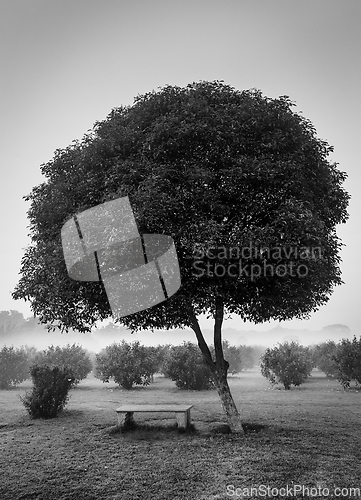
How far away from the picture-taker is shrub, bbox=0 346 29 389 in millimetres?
31500

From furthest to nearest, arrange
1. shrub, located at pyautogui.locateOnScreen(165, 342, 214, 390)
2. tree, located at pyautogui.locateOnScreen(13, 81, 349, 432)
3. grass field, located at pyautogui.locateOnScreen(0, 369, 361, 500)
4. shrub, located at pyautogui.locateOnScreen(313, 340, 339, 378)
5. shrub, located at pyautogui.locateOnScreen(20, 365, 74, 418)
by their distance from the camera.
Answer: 1. shrub, located at pyautogui.locateOnScreen(313, 340, 339, 378)
2. shrub, located at pyautogui.locateOnScreen(165, 342, 214, 390)
3. shrub, located at pyautogui.locateOnScreen(20, 365, 74, 418)
4. tree, located at pyautogui.locateOnScreen(13, 81, 349, 432)
5. grass field, located at pyautogui.locateOnScreen(0, 369, 361, 500)

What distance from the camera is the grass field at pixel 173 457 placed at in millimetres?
7156

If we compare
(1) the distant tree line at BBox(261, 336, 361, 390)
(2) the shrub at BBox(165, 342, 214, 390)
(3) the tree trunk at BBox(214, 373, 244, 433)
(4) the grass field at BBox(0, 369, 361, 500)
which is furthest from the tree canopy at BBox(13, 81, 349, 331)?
(1) the distant tree line at BBox(261, 336, 361, 390)

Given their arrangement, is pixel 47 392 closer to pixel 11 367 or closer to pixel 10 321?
pixel 11 367

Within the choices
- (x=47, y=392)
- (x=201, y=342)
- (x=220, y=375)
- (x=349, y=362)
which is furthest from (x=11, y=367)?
(x=349, y=362)

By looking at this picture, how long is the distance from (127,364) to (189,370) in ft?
15.9

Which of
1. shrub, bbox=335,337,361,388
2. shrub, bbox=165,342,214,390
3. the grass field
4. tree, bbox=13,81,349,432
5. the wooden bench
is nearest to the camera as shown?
the grass field

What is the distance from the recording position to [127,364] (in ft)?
91.2

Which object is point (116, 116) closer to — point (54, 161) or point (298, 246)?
point (54, 161)

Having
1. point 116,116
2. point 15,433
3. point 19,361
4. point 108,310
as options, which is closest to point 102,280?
point 108,310

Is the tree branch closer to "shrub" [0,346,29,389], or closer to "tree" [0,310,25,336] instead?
"shrub" [0,346,29,389]

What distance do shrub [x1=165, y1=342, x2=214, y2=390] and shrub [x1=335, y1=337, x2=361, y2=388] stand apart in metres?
9.06

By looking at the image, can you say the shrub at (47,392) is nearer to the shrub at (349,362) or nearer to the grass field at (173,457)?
the grass field at (173,457)

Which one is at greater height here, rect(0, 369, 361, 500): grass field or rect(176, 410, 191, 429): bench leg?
rect(176, 410, 191, 429): bench leg
